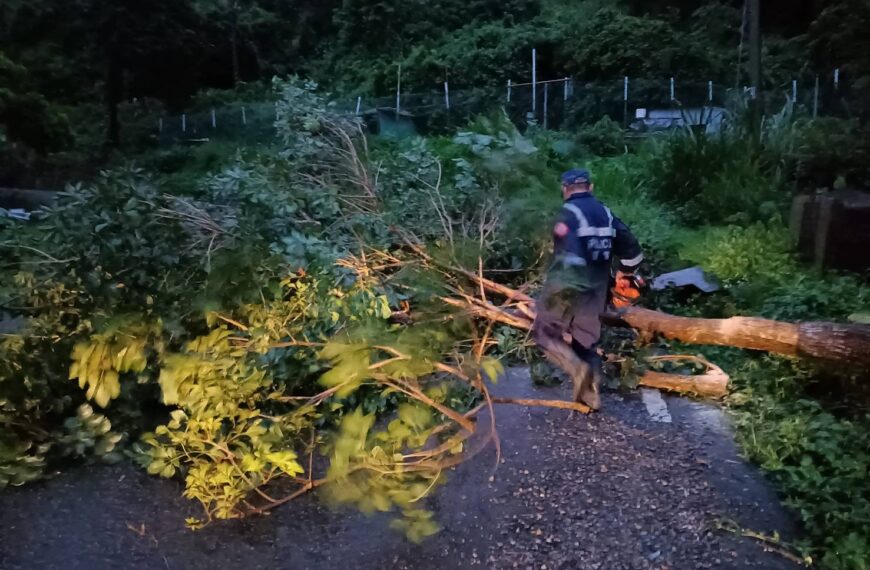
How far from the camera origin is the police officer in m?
4.15

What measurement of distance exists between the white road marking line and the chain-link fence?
7802 mm

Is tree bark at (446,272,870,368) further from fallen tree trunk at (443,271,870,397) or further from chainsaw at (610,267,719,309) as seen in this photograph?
chainsaw at (610,267,719,309)

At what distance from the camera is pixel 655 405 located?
185 inches

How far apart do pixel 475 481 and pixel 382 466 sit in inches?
26.3

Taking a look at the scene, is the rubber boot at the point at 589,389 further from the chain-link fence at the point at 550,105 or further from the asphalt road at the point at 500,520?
the chain-link fence at the point at 550,105

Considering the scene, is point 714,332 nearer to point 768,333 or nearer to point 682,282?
point 768,333

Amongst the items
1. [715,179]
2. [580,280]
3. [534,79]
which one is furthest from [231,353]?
[534,79]

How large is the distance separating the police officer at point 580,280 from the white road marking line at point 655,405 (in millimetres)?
473

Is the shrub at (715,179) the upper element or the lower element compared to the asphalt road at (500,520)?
upper

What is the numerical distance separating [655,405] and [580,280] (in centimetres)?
111

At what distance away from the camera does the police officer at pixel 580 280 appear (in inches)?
163

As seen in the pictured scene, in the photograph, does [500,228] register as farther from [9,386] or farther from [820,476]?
[9,386]

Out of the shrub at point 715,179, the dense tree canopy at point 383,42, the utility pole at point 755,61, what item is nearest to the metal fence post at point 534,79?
the dense tree canopy at point 383,42

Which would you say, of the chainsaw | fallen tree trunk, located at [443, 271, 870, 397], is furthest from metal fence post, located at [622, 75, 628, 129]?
fallen tree trunk, located at [443, 271, 870, 397]
